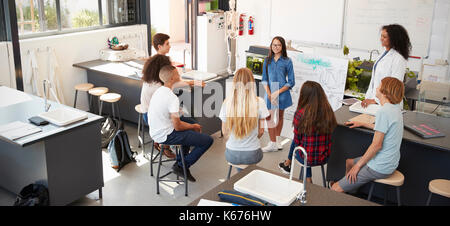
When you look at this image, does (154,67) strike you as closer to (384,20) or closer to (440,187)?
(440,187)

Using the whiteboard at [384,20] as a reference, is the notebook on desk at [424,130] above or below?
below

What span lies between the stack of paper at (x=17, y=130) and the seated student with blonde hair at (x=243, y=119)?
158cm

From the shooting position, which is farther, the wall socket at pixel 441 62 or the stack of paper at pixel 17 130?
the wall socket at pixel 441 62

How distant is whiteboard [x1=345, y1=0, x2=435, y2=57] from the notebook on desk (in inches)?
120

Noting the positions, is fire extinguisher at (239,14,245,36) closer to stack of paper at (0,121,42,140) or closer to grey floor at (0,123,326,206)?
grey floor at (0,123,326,206)

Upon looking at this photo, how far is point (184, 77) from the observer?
5336 mm

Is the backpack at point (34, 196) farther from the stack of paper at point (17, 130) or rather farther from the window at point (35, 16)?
the window at point (35, 16)

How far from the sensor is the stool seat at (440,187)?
10.4 feet

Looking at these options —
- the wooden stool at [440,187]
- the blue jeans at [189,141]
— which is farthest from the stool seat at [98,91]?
the wooden stool at [440,187]

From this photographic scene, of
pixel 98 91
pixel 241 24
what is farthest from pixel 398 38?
pixel 241 24

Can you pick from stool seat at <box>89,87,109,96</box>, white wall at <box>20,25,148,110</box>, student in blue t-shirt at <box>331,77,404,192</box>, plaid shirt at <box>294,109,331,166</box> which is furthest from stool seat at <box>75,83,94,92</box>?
student in blue t-shirt at <box>331,77,404,192</box>

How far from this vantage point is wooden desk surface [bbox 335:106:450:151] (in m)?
3.41
